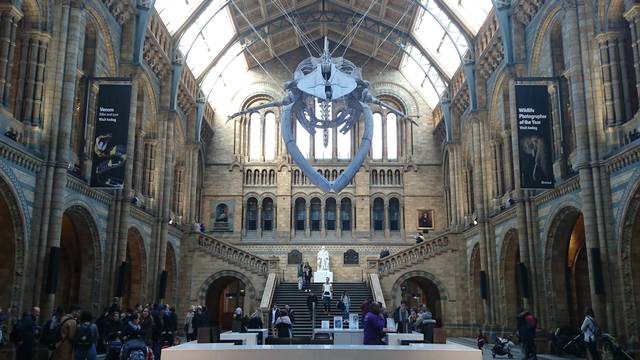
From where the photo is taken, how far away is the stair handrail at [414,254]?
104 feet

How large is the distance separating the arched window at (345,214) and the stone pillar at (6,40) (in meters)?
25.6

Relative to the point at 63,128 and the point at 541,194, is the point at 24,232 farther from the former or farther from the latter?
the point at 541,194

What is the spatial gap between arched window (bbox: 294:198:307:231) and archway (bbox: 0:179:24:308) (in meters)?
24.2

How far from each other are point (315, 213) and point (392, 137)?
24.0 ft

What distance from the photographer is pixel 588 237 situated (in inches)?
656

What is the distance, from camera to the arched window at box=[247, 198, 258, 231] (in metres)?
39.2

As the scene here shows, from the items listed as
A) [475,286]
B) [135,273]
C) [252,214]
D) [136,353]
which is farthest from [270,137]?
[136,353]

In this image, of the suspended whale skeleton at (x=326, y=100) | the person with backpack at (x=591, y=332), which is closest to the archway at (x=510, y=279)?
the person with backpack at (x=591, y=332)

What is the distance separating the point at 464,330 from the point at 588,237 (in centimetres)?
1431

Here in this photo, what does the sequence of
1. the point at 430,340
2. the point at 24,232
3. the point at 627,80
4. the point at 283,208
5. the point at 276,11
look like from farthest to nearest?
the point at 283,208 → the point at 276,11 → the point at 627,80 → the point at 24,232 → the point at 430,340

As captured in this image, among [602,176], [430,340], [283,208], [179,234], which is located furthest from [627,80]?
[283,208]

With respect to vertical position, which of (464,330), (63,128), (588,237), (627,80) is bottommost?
(464,330)

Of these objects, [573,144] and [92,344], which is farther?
[573,144]

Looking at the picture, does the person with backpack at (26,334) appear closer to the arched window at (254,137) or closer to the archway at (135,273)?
the archway at (135,273)
